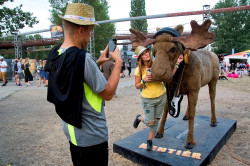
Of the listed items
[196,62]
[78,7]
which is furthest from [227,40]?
[78,7]

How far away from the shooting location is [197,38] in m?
3.05

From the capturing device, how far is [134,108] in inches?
290

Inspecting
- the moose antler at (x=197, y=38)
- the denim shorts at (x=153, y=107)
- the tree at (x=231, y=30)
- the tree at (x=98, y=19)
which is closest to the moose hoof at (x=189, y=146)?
the denim shorts at (x=153, y=107)

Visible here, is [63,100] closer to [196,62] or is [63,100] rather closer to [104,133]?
[104,133]

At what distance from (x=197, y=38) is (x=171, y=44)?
0.39m

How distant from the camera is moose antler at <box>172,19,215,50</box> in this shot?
2990 mm

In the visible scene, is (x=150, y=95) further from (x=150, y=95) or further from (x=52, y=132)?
(x=52, y=132)

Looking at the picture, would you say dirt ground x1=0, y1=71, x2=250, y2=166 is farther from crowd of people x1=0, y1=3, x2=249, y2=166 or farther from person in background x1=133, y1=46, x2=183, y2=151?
crowd of people x1=0, y1=3, x2=249, y2=166

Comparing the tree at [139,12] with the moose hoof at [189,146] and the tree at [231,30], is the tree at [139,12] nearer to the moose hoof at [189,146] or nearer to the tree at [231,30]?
the tree at [231,30]

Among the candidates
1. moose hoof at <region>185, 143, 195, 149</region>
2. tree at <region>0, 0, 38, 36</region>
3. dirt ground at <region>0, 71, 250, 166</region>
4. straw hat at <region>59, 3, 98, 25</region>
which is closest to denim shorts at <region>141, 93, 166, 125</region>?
moose hoof at <region>185, 143, 195, 149</region>

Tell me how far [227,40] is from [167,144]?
42.1m

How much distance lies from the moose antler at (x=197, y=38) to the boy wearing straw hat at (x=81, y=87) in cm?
168

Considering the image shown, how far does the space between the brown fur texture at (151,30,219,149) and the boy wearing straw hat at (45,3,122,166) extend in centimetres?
128

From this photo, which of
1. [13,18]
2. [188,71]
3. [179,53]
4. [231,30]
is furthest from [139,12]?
[179,53]
